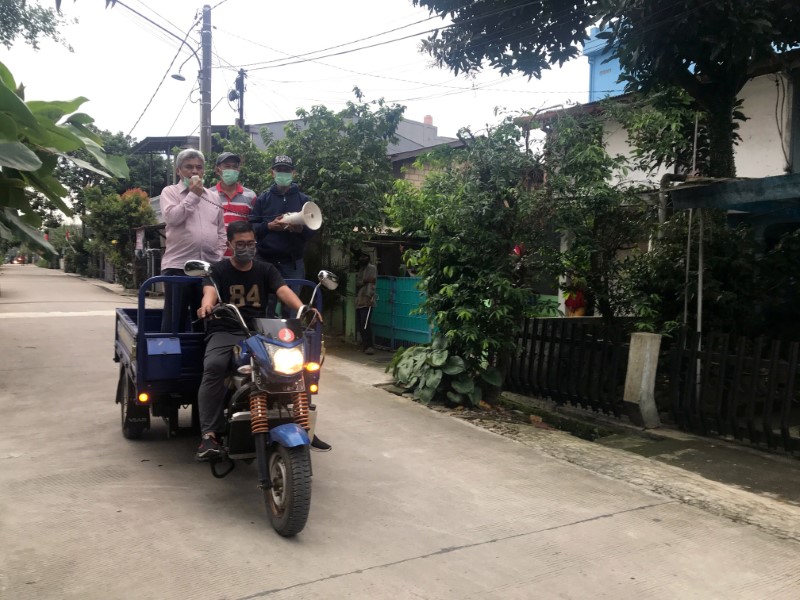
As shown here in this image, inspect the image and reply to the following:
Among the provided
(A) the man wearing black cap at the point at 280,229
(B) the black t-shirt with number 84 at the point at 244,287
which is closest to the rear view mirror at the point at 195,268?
(B) the black t-shirt with number 84 at the point at 244,287

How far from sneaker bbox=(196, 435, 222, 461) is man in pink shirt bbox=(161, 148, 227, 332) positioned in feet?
4.33

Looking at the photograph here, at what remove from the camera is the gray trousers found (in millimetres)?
4168

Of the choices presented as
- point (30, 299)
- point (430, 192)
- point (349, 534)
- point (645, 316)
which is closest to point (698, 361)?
point (645, 316)

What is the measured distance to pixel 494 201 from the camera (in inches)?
270

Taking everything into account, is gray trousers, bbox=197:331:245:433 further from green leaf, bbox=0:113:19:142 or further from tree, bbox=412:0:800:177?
tree, bbox=412:0:800:177

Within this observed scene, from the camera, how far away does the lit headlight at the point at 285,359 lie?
3.81 metres

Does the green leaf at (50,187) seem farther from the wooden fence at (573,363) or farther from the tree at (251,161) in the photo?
the tree at (251,161)

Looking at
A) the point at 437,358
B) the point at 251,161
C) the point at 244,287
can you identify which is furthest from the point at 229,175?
the point at 251,161

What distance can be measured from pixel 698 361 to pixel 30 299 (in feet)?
64.3

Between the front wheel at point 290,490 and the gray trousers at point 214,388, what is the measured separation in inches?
23.7

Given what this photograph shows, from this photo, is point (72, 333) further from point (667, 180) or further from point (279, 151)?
point (667, 180)

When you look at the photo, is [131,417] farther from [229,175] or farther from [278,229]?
[229,175]

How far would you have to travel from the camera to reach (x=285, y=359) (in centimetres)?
384

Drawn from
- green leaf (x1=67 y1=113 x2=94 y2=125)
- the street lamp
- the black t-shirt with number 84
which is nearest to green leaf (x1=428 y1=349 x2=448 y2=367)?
the black t-shirt with number 84
